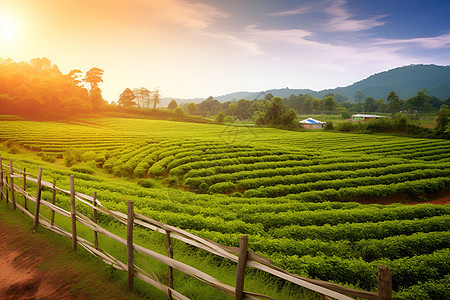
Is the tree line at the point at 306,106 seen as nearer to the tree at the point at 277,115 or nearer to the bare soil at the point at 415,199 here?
the tree at the point at 277,115

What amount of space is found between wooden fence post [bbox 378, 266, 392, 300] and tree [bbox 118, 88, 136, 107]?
19.0 meters

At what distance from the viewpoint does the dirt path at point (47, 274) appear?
13.6 ft

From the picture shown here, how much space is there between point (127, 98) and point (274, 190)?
44.4 feet

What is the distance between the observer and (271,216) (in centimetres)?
833

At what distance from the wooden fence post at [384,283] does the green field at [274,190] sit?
335cm

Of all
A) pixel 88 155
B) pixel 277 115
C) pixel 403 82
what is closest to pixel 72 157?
pixel 88 155

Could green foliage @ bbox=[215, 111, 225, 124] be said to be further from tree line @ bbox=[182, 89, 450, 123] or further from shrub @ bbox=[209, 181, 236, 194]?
shrub @ bbox=[209, 181, 236, 194]

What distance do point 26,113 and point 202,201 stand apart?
41.8ft

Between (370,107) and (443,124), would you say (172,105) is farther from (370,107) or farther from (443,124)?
(370,107)

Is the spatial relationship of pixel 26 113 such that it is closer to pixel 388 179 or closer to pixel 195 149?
pixel 195 149

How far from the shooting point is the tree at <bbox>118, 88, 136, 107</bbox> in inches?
708

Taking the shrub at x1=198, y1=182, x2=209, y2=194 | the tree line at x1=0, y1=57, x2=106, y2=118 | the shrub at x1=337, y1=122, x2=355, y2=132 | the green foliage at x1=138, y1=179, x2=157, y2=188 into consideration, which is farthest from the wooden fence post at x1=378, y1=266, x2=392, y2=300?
the shrub at x1=337, y1=122, x2=355, y2=132

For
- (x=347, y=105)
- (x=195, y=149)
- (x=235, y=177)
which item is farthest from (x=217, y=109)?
(x=347, y=105)

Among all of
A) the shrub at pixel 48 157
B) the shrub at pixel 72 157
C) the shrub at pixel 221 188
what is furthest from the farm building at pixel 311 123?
the shrub at pixel 48 157
